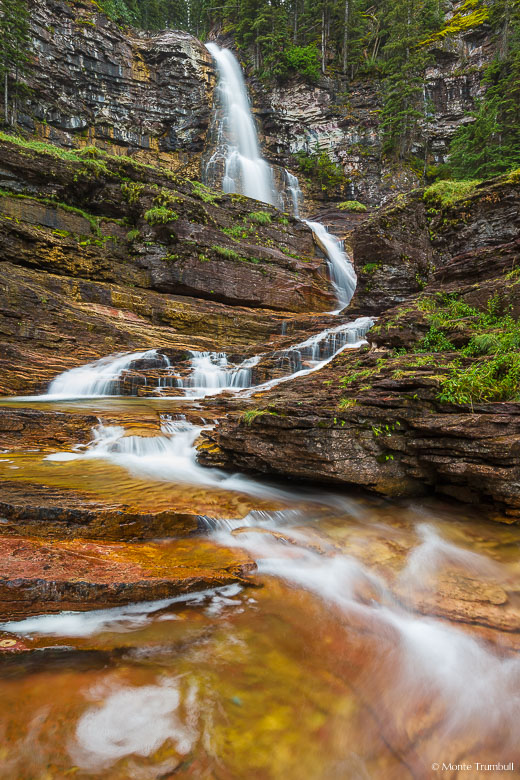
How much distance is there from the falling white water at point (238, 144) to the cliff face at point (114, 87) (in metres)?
1.53

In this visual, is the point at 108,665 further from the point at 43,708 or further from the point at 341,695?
the point at 341,695

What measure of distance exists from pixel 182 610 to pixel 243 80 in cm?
4085

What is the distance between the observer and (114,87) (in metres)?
25.1

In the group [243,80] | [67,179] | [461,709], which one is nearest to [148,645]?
[461,709]

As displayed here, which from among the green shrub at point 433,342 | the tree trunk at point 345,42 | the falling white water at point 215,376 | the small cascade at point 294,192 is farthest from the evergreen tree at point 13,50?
the green shrub at point 433,342

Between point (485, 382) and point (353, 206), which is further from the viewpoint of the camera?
point (353, 206)

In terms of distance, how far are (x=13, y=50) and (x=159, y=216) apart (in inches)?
680

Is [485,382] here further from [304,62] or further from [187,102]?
[304,62]

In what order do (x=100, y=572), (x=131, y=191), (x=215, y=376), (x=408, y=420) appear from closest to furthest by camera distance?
(x=100, y=572) < (x=408, y=420) < (x=215, y=376) < (x=131, y=191)

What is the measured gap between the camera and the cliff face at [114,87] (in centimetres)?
2266

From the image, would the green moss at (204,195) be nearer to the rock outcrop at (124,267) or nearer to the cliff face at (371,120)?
the rock outcrop at (124,267)

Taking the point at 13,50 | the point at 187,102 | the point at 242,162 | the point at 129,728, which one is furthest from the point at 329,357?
the point at 187,102

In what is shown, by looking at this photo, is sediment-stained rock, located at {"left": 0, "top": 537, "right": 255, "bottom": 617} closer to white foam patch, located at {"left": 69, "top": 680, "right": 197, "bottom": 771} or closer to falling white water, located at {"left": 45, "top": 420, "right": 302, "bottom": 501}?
white foam patch, located at {"left": 69, "top": 680, "right": 197, "bottom": 771}

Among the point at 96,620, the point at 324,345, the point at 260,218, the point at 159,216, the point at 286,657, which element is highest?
the point at 260,218
